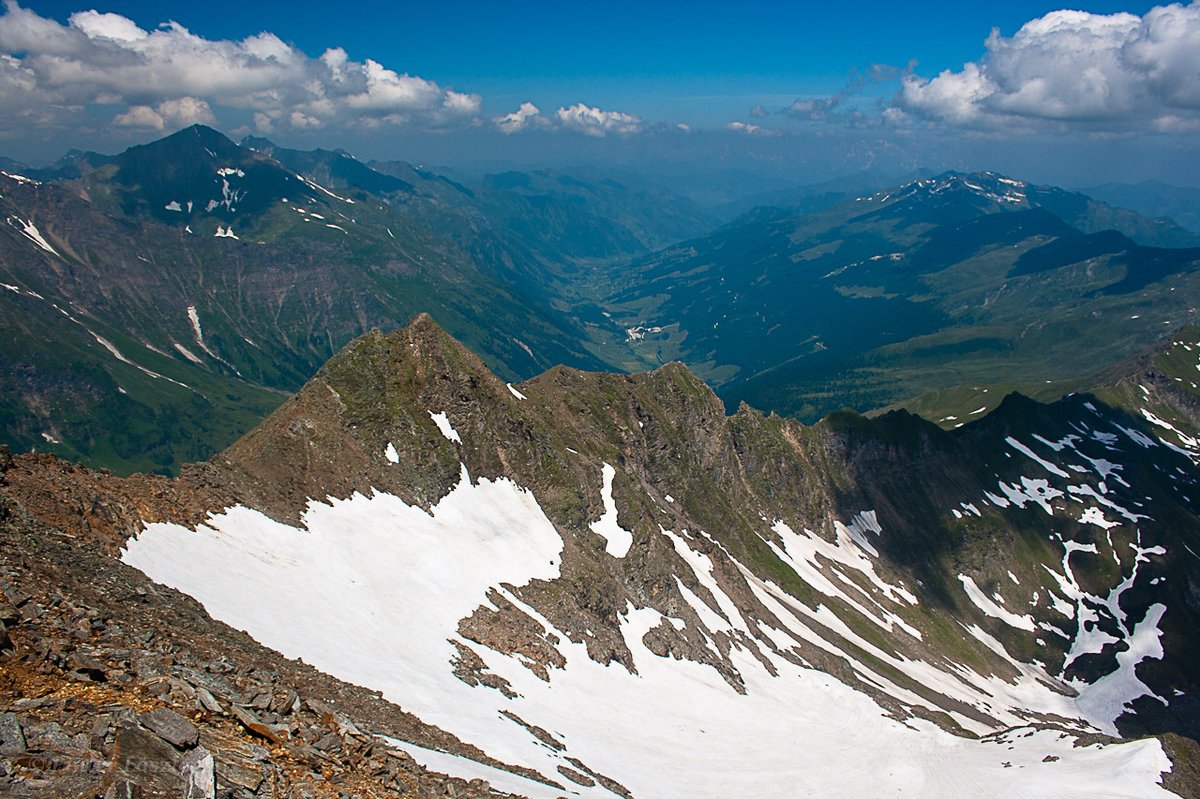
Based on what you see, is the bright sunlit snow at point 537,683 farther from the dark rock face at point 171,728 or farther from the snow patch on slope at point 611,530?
the dark rock face at point 171,728

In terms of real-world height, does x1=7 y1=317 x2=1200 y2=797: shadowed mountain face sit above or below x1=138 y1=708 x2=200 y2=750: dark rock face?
below

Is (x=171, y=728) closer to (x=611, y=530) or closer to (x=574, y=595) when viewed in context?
(x=574, y=595)

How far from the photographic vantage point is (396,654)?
5444 cm

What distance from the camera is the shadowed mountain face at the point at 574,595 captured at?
52.5 meters

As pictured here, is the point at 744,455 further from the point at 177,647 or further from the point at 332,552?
the point at 177,647

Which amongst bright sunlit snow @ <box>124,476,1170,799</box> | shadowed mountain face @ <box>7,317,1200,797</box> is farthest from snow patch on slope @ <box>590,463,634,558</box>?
bright sunlit snow @ <box>124,476,1170,799</box>

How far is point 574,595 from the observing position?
271ft

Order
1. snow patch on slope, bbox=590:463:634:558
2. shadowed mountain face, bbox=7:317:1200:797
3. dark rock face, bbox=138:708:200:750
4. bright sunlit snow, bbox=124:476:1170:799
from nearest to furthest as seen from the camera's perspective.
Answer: dark rock face, bbox=138:708:200:750 → bright sunlit snow, bbox=124:476:1170:799 → shadowed mountain face, bbox=7:317:1200:797 → snow patch on slope, bbox=590:463:634:558

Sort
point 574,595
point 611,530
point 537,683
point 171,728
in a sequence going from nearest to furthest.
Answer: point 171,728 → point 537,683 → point 574,595 → point 611,530

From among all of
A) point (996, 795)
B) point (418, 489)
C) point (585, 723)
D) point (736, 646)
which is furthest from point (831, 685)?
point (418, 489)

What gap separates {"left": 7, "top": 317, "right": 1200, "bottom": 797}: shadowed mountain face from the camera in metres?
52.5

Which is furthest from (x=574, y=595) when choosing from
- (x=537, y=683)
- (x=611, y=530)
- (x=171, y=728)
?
(x=171, y=728)

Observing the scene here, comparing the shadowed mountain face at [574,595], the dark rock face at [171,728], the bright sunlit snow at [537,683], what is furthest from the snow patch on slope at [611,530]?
the dark rock face at [171,728]

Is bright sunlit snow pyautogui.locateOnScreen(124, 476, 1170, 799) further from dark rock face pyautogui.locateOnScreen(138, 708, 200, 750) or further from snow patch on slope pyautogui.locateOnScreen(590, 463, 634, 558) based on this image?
dark rock face pyautogui.locateOnScreen(138, 708, 200, 750)
